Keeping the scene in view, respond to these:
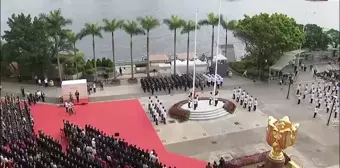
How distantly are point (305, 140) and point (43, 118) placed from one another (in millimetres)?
16240

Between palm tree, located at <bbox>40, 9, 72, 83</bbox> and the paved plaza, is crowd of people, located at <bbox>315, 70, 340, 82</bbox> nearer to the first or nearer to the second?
the paved plaza

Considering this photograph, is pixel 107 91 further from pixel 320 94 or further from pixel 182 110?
pixel 320 94

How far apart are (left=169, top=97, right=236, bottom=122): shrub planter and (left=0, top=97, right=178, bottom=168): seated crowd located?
5.85m

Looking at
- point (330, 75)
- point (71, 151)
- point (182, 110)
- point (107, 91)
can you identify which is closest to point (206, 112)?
point (182, 110)

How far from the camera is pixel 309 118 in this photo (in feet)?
79.5

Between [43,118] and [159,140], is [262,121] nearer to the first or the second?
[159,140]

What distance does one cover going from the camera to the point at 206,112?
24.0 metres

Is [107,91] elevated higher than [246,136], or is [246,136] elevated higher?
[107,91]

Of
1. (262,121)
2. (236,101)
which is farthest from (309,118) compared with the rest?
(236,101)

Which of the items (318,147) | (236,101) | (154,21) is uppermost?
(154,21)

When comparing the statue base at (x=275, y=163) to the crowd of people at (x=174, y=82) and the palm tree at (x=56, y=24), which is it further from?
the palm tree at (x=56, y=24)

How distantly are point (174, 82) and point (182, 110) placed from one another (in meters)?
5.06

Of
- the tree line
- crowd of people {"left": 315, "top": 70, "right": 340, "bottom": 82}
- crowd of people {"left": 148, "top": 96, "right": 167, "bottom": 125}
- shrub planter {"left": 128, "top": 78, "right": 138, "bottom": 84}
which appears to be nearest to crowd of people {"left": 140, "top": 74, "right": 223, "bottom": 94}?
shrub planter {"left": 128, "top": 78, "right": 138, "bottom": 84}

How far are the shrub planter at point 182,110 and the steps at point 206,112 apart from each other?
29cm
